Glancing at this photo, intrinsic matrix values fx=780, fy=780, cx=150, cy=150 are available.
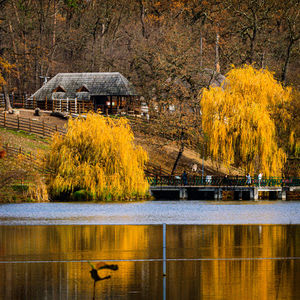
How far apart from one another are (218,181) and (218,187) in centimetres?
97

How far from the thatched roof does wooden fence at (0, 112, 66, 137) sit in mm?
13185

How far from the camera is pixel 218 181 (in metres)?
60.2

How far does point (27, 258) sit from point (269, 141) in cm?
3734

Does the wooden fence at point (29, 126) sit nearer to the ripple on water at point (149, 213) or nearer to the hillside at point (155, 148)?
the hillside at point (155, 148)

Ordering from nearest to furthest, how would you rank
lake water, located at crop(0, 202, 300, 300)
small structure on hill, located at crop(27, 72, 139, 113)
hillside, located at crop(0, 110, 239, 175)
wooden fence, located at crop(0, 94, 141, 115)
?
lake water, located at crop(0, 202, 300, 300)
hillside, located at crop(0, 110, 239, 175)
wooden fence, located at crop(0, 94, 141, 115)
small structure on hill, located at crop(27, 72, 139, 113)

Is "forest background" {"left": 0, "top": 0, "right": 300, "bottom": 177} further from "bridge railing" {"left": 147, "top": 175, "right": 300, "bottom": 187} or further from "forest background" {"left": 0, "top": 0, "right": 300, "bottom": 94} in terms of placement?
"bridge railing" {"left": 147, "top": 175, "right": 300, "bottom": 187}

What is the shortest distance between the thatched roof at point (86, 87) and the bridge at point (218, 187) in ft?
90.4

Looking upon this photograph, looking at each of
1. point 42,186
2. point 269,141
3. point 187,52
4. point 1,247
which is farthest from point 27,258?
point 187,52

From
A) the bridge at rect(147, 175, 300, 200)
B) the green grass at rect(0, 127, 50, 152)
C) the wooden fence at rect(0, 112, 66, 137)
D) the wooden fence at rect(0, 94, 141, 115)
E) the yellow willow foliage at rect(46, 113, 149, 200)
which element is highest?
the wooden fence at rect(0, 94, 141, 115)

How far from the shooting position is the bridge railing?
2306 inches

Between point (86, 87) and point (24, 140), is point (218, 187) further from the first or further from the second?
point (86, 87)

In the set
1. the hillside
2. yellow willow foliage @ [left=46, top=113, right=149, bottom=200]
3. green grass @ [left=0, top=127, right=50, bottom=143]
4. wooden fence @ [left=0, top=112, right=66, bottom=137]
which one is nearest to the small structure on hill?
the hillside

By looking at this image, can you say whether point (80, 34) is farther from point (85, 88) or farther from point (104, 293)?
point (104, 293)

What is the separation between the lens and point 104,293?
15859 millimetres
